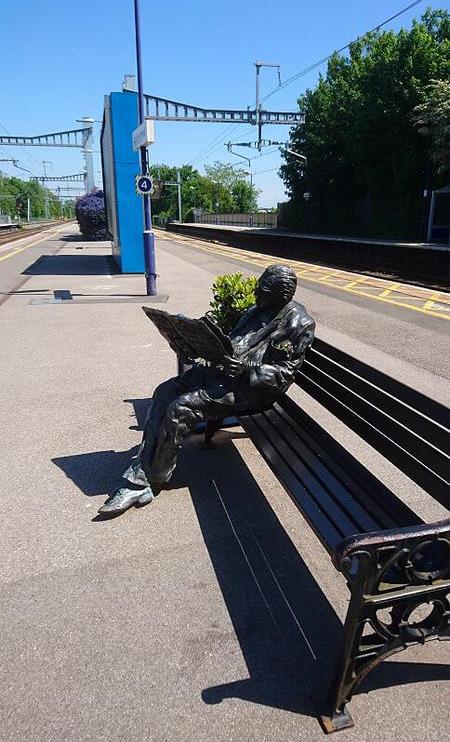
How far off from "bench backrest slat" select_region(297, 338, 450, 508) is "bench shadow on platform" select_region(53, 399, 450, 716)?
0.76m

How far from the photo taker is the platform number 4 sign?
11.1 meters

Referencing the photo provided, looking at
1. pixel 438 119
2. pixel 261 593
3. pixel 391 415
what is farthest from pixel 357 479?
pixel 438 119

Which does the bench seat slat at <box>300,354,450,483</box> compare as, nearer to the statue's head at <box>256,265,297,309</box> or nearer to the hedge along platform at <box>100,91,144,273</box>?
the statue's head at <box>256,265,297,309</box>

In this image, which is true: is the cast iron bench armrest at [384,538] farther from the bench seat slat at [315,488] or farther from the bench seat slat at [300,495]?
the bench seat slat at [315,488]

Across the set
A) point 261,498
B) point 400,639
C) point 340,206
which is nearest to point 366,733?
point 400,639

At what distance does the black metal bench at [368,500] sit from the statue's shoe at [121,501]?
852 millimetres

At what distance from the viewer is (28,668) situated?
85.9 inches

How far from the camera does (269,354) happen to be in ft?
11.2

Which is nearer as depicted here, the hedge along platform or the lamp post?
the lamp post

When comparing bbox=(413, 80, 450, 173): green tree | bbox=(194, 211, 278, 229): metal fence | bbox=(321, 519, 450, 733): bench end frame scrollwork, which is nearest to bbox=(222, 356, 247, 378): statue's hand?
bbox=(321, 519, 450, 733): bench end frame scrollwork

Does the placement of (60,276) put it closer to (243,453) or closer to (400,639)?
(243,453)

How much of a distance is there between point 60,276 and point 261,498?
14136mm

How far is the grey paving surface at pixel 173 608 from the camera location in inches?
77.9

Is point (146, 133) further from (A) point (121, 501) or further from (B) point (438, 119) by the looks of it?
(B) point (438, 119)
